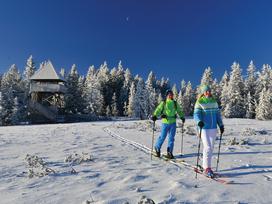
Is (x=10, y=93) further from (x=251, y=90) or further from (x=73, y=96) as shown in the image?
(x=251, y=90)

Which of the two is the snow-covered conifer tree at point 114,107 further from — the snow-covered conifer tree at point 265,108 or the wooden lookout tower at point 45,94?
the snow-covered conifer tree at point 265,108

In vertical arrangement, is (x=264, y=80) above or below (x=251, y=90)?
above

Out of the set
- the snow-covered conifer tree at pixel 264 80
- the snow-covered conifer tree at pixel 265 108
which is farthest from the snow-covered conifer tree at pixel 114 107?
the snow-covered conifer tree at pixel 265 108

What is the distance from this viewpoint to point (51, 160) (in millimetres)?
9352

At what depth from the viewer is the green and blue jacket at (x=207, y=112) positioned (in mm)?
8273

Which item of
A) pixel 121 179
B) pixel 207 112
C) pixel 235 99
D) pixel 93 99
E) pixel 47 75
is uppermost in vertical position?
pixel 47 75

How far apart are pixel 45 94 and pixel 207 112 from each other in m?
46.5

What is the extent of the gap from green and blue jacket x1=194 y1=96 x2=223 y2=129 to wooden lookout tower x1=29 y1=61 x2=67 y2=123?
4139 centimetres

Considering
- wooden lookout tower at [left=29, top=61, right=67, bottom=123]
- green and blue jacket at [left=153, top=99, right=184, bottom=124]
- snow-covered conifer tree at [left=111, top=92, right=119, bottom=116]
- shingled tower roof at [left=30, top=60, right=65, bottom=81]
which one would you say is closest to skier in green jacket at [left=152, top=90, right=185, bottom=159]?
green and blue jacket at [left=153, top=99, right=184, bottom=124]

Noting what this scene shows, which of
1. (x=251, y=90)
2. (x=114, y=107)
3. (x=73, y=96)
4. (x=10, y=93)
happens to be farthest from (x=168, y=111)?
(x=114, y=107)

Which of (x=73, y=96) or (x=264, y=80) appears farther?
(x=264, y=80)

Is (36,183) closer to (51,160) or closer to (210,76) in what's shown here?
(51,160)

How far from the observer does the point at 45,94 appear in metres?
51.6

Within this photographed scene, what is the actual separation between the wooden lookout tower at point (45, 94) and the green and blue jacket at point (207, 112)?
41388 mm
